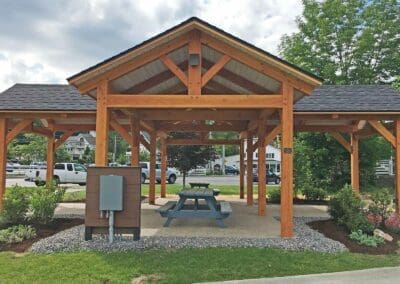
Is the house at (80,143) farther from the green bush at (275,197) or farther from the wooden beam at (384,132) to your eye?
the wooden beam at (384,132)

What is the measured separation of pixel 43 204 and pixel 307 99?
8.36m

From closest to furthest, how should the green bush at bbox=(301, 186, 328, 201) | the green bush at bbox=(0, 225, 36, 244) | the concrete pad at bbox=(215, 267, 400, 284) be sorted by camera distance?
the concrete pad at bbox=(215, 267, 400, 284)
the green bush at bbox=(0, 225, 36, 244)
the green bush at bbox=(301, 186, 328, 201)

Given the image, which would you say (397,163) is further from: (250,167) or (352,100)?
(250,167)

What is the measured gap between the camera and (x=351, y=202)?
28.1ft

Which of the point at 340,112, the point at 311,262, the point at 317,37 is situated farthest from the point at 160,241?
the point at 317,37

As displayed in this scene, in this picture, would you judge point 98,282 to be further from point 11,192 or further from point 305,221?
point 305,221

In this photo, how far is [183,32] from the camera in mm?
7770

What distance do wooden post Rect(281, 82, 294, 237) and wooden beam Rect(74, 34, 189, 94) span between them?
7.60 ft

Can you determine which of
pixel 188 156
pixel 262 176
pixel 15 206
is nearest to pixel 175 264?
pixel 15 206

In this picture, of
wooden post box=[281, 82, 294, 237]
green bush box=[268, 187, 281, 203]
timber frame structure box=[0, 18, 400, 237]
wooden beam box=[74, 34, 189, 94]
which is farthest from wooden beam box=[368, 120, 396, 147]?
wooden beam box=[74, 34, 189, 94]

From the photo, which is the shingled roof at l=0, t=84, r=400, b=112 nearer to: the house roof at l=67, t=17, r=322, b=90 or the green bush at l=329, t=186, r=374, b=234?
the green bush at l=329, t=186, r=374, b=234

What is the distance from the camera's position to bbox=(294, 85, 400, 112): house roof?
446 inches

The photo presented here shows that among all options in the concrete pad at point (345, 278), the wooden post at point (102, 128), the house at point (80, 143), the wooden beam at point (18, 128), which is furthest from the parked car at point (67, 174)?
the house at point (80, 143)

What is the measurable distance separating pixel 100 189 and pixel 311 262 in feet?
12.5
